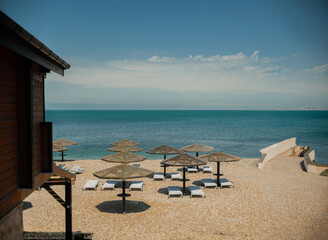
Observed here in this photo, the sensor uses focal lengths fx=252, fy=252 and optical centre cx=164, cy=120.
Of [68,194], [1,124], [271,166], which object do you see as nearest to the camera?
[1,124]

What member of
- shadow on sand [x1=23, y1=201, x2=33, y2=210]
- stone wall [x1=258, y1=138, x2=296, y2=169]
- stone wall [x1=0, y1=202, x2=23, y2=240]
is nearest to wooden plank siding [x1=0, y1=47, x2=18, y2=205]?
stone wall [x1=0, y1=202, x2=23, y2=240]

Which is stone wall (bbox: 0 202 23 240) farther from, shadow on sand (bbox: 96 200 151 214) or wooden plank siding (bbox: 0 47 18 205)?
shadow on sand (bbox: 96 200 151 214)

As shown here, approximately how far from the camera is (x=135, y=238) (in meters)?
9.16

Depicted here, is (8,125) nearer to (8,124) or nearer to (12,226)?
(8,124)

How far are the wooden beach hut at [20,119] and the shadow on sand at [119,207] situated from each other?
19.7ft

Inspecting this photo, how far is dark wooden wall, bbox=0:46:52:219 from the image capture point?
14.5 ft

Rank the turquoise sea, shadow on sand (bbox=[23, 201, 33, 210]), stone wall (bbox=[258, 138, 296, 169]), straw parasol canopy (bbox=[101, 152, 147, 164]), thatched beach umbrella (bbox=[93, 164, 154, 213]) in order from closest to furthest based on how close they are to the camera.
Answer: thatched beach umbrella (bbox=[93, 164, 154, 213]), shadow on sand (bbox=[23, 201, 33, 210]), straw parasol canopy (bbox=[101, 152, 147, 164]), stone wall (bbox=[258, 138, 296, 169]), the turquoise sea

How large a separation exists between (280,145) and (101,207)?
2393 cm

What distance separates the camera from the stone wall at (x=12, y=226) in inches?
223

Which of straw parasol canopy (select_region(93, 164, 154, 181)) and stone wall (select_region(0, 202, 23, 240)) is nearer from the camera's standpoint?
stone wall (select_region(0, 202, 23, 240))

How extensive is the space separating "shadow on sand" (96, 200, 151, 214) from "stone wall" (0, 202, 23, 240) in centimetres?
537

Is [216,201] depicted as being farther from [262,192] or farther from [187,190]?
[262,192]

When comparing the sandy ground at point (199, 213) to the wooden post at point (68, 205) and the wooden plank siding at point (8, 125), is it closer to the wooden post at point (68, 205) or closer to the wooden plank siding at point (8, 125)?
the wooden post at point (68, 205)

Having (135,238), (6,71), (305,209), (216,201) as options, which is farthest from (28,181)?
(305,209)
